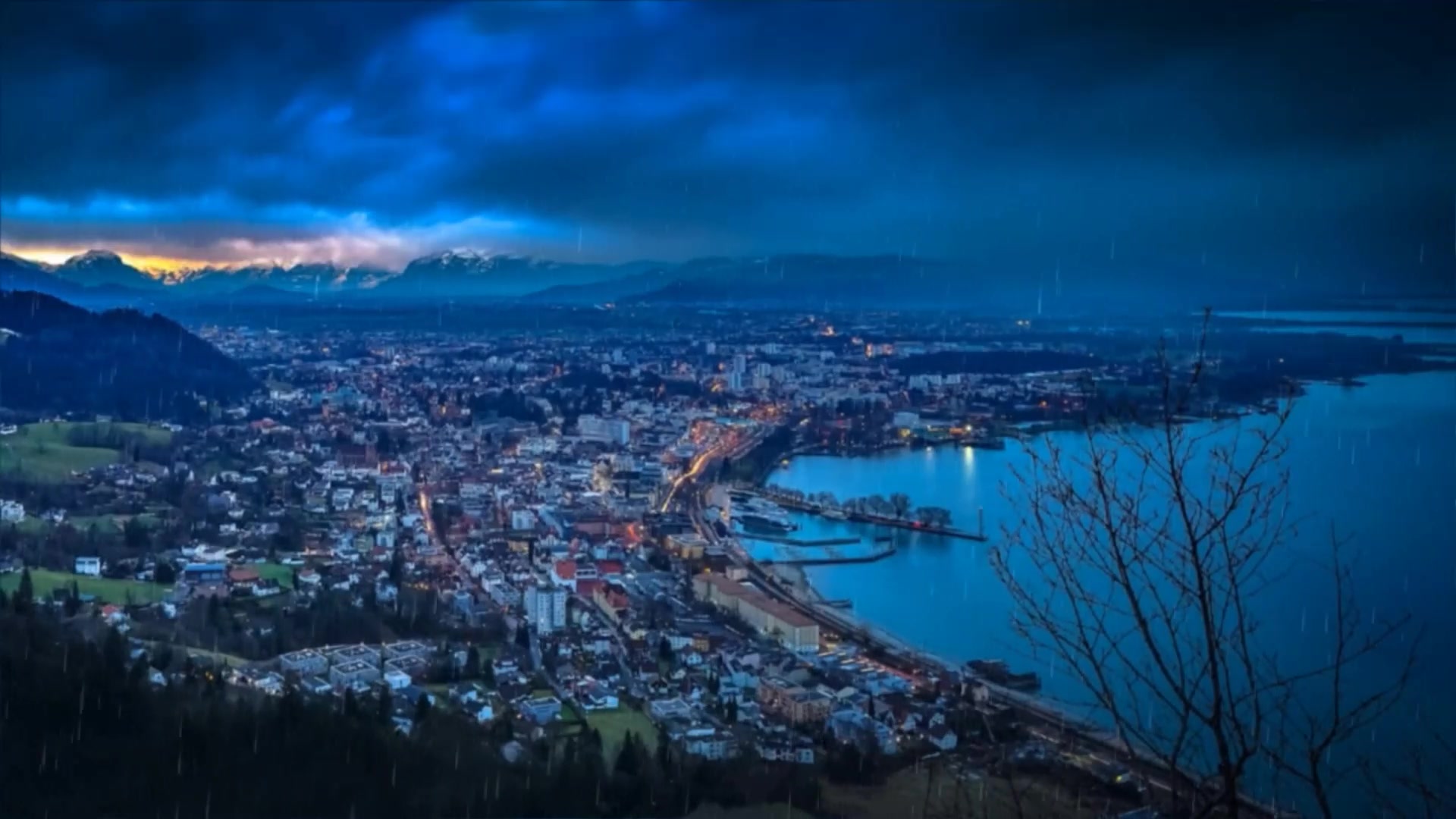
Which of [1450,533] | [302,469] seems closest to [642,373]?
[302,469]

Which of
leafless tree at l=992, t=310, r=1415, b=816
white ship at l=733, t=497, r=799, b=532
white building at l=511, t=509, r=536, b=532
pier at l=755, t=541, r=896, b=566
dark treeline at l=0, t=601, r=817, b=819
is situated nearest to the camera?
leafless tree at l=992, t=310, r=1415, b=816

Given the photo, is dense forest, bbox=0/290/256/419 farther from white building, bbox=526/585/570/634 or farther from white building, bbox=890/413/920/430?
white building, bbox=890/413/920/430

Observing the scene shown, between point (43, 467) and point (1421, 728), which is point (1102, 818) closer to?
point (1421, 728)

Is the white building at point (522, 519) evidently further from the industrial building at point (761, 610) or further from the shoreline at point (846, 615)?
the shoreline at point (846, 615)

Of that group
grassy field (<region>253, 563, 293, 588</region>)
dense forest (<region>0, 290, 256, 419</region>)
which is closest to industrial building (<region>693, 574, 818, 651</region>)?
grassy field (<region>253, 563, 293, 588</region>)

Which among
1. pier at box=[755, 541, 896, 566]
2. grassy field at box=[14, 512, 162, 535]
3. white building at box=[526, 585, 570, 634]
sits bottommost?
white building at box=[526, 585, 570, 634]

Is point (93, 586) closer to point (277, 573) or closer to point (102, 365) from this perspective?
point (277, 573)
